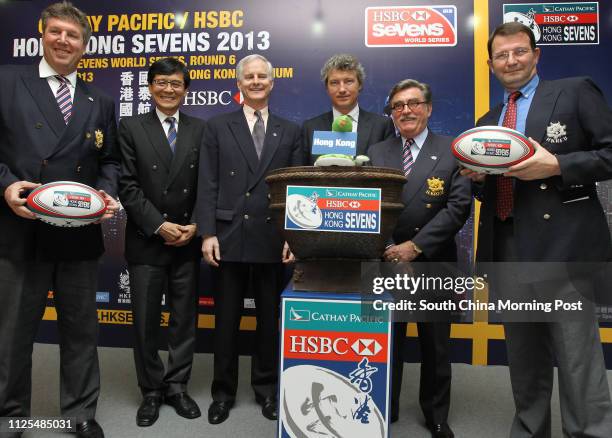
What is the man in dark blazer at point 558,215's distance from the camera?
1691mm

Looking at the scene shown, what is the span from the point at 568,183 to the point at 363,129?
1108mm

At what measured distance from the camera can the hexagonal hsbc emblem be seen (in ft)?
5.55

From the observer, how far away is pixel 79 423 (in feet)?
6.97

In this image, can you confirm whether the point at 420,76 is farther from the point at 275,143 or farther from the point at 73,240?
the point at 73,240

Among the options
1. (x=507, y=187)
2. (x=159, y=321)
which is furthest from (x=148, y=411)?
(x=507, y=187)

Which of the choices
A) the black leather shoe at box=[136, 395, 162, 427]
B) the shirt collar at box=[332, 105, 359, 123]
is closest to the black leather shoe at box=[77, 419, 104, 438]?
the black leather shoe at box=[136, 395, 162, 427]

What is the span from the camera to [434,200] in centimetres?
→ 214

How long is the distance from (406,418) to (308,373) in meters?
0.98

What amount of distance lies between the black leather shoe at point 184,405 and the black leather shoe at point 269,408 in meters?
0.33

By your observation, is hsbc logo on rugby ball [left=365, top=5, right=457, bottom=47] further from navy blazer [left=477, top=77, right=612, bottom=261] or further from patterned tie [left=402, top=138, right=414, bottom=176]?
navy blazer [left=477, top=77, right=612, bottom=261]

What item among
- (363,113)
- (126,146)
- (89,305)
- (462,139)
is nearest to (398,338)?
(462,139)

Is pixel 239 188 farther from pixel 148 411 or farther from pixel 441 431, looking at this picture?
pixel 441 431

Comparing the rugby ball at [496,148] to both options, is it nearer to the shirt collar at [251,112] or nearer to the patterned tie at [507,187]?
the patterned tie at [507,187]

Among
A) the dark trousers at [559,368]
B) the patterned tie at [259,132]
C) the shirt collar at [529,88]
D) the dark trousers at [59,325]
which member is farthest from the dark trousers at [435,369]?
the dark trousers at [59,325]
